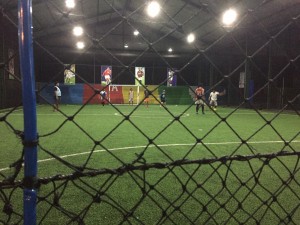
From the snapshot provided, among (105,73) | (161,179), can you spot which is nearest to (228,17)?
(161,179)

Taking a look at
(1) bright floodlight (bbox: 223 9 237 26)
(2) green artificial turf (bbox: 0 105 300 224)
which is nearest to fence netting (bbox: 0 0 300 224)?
(2) green artificial turf (bbox: 0 105 300 224)

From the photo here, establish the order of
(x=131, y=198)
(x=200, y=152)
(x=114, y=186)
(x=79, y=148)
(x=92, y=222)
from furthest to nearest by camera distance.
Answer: (x=79, y=148), (x=200, y=152), (x=114, y=186), (x=131, y=198), (x=92, y=222)

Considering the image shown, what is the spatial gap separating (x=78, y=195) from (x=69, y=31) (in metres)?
21.2

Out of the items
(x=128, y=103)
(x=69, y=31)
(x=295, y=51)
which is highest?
(x=69, y=31)

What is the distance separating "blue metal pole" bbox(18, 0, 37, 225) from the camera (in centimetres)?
111

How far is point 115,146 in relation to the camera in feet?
17.6

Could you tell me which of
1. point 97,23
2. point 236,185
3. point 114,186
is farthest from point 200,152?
point 97,23

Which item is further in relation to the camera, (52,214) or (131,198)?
A: (131,198)

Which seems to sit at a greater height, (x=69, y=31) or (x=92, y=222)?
(x=69, y=31)

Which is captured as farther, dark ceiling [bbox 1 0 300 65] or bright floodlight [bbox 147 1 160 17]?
dark ceiling [bbox 1 0 300 65]

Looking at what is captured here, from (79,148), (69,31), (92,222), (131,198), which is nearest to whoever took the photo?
(92,222)

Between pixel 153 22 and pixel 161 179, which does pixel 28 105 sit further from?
Answer: pixel 153 22

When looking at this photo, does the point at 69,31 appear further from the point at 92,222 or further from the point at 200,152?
the point at 92,222

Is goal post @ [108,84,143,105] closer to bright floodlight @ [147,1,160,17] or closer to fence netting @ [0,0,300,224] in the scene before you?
bright floodlight @ [147,1,160,17]
